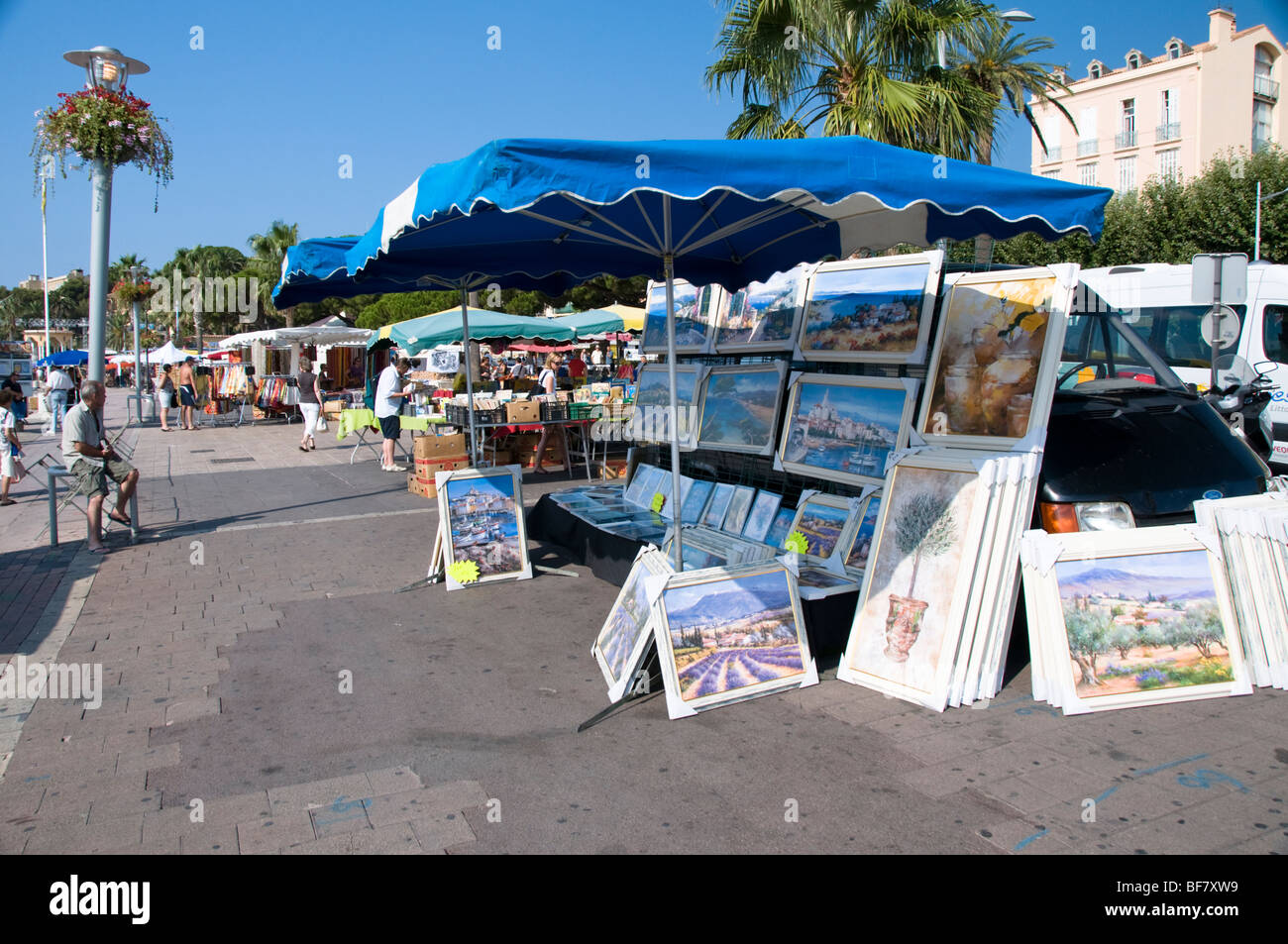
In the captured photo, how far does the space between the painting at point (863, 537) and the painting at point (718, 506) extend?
1410mm

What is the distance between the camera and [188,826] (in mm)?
3328

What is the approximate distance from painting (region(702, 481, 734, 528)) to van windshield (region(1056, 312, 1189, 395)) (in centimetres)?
242

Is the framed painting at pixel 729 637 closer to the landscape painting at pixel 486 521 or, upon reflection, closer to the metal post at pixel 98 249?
the landscape painting at pixel 486 521

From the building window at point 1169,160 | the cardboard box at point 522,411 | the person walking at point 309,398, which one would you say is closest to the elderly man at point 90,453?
the cardboard box at point 522,411

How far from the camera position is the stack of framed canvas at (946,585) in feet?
13.8

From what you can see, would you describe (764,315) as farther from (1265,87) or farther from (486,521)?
(1265,87)

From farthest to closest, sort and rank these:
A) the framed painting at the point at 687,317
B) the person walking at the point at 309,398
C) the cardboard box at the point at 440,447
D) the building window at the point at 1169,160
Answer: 1. the building window at the point at 1169,160
2. the person walking at the point at 309,398
3. the cardboard box at the point at 440,447
4. the framed painting at the point at 687,317

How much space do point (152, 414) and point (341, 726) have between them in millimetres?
28708

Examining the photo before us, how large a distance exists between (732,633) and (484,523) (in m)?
2.99

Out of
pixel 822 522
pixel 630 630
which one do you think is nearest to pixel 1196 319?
pixel 822 522

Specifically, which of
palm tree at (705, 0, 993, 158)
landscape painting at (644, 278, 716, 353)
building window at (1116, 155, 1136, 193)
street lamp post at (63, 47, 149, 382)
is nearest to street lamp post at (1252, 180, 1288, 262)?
palm tree at (705, 0, 993, 158)

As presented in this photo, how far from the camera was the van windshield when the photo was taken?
240 inches

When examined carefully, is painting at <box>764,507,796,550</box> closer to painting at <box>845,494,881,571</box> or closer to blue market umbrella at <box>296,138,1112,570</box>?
painting at <box>845,494,881,571</box>
